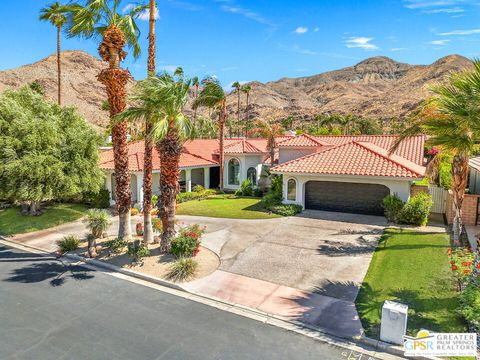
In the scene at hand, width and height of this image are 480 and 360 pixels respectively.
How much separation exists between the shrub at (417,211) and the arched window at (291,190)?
701cm

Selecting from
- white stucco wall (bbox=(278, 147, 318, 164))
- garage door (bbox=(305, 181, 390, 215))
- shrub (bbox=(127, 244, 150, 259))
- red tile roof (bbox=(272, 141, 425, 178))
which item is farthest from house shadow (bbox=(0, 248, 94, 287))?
white stucco wall (bbox=(278, 147, 318, 164))

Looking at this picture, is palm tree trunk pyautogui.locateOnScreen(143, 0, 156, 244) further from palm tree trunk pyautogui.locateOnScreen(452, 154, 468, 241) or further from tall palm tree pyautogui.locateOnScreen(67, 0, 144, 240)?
palm tree trunk pyautogui.locateOnScreen(452, 154, 468, 241)

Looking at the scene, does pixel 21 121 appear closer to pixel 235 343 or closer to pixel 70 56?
pixel 235 343

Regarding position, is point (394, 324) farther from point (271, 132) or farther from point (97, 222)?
point (271, 132)

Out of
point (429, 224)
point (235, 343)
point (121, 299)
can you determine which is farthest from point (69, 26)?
point (429, 224)

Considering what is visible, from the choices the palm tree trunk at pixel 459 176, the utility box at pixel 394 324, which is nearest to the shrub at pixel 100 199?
the utility box at pixel 394 324

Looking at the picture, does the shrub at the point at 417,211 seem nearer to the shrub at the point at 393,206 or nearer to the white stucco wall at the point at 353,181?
the shrub at the point at 393,206

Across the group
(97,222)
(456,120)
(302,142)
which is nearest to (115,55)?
(97,222)

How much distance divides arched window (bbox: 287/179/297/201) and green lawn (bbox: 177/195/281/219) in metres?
2.15

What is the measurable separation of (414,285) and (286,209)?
11.0 meters

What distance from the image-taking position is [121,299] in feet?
34.9

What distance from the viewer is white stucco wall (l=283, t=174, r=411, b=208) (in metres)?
19.0

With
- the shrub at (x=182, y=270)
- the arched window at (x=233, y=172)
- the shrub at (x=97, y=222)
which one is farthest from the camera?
the arched window at (x=233, y=172)

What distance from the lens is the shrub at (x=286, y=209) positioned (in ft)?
68.9
